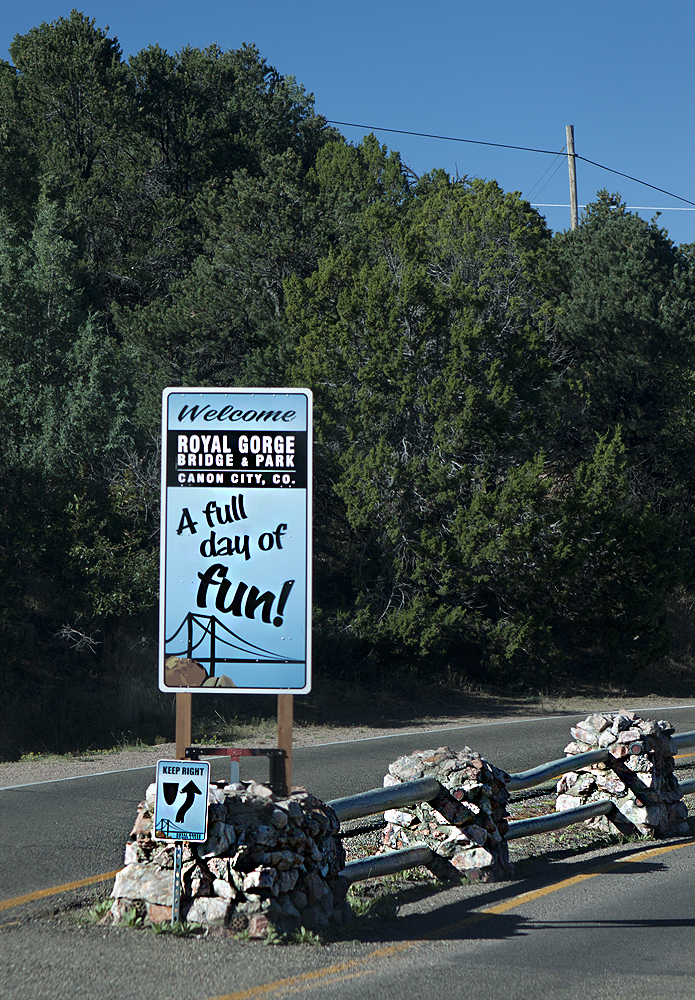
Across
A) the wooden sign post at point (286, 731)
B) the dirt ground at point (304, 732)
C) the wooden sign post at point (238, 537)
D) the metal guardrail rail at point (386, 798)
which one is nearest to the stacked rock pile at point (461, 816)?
the metal guardrail rail at point (386, 798)

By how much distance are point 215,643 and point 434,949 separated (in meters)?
2.26

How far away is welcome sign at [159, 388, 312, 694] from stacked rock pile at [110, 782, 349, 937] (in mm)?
766

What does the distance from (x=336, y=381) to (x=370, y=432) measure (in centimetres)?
153

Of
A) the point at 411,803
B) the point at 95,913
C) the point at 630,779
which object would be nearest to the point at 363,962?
the point at 411,803

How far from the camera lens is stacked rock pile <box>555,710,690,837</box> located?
891 cm

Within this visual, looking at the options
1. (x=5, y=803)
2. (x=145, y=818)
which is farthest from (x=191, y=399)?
(x=5, y=803)

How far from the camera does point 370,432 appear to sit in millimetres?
23344

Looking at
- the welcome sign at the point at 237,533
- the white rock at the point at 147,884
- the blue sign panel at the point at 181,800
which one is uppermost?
the welcome sign at the point at 237,533

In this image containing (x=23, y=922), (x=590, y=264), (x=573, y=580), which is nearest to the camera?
(x=23, y=922)

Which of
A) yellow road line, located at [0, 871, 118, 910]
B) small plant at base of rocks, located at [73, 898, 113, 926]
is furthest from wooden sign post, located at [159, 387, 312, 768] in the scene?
yellow road line, located at [0, 871, 118, 910]

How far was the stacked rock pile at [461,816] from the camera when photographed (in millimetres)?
7156

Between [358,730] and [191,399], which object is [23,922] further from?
[358,730]

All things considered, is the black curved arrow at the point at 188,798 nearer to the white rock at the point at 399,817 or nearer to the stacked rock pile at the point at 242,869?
the stacked rock pile at the point at 242,869

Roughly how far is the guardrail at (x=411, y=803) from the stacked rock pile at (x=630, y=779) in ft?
1.10
